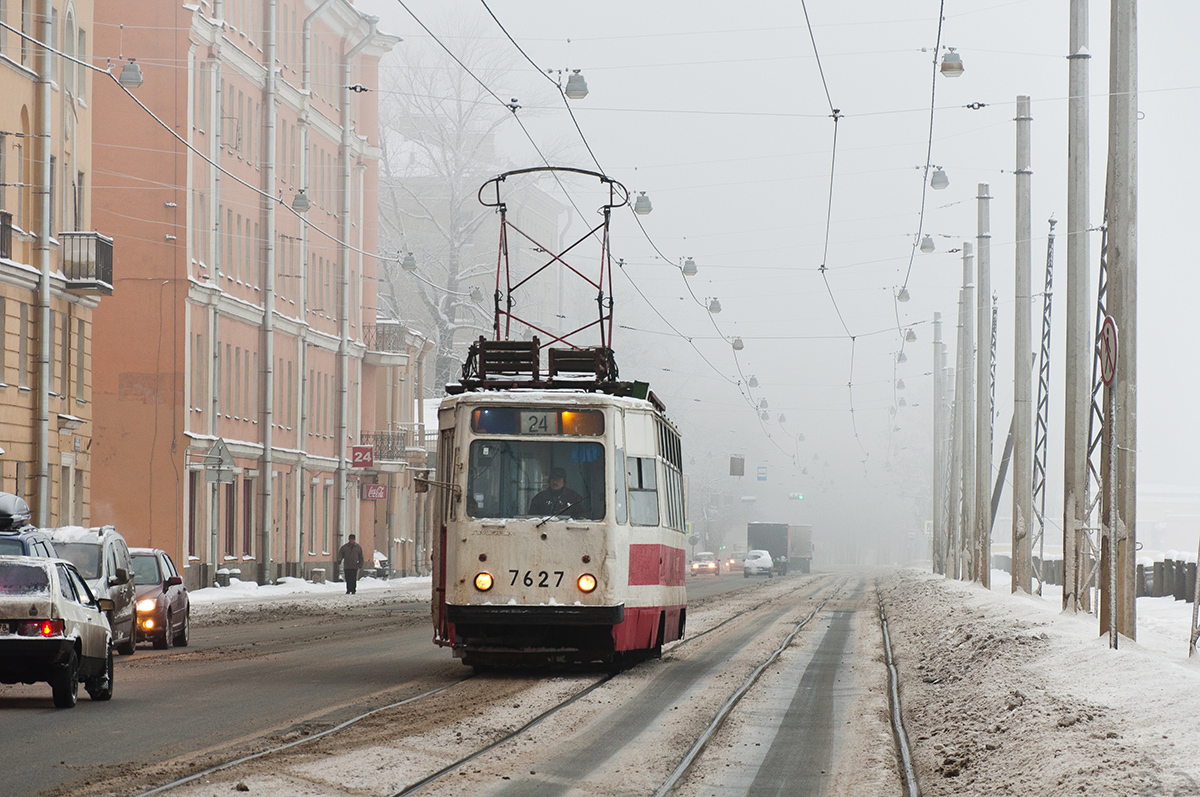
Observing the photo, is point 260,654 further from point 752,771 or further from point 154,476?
point 154,476

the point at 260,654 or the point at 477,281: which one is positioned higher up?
the point at 477,281

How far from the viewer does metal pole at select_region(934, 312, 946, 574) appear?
240ft

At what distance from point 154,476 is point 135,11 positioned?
1222 cm

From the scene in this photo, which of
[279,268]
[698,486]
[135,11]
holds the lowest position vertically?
[698,486]

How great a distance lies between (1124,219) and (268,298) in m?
33.9

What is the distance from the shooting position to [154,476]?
1986 inches

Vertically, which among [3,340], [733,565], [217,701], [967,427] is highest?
[3,340]

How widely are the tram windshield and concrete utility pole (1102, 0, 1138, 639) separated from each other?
598 cm

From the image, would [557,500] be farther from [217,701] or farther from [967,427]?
[967,427]

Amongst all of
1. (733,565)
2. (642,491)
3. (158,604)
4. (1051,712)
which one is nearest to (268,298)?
(158,604)

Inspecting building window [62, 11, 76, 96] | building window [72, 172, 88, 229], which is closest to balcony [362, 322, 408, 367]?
building window [72, 172, 88, 229]

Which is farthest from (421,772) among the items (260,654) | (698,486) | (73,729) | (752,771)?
(698,486)

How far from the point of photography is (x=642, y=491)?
20922 mm

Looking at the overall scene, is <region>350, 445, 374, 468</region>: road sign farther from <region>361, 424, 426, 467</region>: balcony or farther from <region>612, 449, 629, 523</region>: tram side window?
<region>612, 449, 629, 523</region>: tram side window
